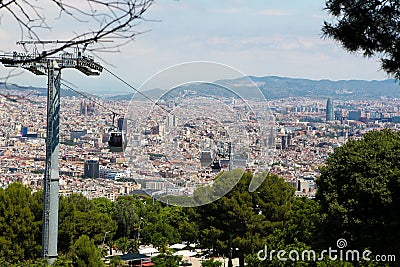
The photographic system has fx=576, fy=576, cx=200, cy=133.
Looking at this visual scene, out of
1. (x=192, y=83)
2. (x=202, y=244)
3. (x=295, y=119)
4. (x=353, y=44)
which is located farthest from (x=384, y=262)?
(x=295, y=119)

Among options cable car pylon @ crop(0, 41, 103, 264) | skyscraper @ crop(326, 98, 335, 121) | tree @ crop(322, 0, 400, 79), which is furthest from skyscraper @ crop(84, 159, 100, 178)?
tree @ crop(322, 0, 400, 79)

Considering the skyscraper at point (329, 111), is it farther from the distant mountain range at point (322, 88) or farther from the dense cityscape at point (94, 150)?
the dense cityscape at point (94, 150)

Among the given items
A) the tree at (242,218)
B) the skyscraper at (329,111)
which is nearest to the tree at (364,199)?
the tree at (242,218)

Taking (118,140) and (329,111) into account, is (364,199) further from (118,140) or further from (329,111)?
(329,111)

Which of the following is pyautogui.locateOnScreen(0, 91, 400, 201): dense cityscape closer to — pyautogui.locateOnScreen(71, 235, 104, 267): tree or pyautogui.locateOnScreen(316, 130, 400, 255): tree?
pyautogui.locateOnScreen(71, 235, 104, 267): tree

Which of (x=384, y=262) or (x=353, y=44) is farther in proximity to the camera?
(x=384, y=262)

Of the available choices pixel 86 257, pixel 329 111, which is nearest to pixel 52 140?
pixel 86 257

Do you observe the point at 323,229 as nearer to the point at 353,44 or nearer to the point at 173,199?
the point at 173,199
